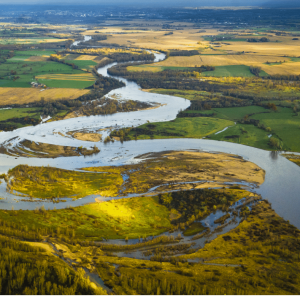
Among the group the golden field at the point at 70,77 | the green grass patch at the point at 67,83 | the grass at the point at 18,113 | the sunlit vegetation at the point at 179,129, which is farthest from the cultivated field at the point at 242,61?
the grass at the point at 18,113

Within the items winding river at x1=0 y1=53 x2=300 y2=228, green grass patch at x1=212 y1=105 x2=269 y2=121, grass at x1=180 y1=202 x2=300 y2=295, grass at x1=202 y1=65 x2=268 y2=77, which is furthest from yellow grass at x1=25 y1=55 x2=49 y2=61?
grass at x1=180 y1=202 x2=300 y2=295

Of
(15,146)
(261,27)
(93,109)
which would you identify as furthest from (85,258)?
(261,27)

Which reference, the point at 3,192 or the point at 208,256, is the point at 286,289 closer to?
the point at 208,256

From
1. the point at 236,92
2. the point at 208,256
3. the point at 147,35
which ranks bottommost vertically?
the point at 208,256

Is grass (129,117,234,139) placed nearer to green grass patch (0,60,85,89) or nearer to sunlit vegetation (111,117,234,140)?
sunlit vegetation (111,117,234,140)

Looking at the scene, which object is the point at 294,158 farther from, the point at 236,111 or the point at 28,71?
the point at 28,71

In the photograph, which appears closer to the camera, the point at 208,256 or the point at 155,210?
the point at 208,256

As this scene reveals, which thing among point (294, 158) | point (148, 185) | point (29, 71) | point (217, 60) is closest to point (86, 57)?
point (29, 71)
